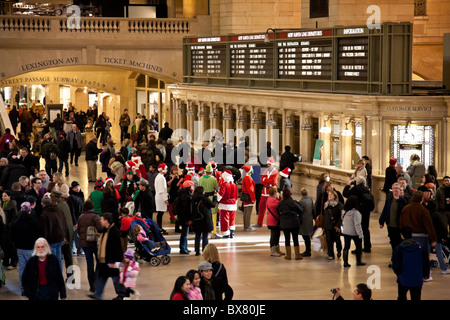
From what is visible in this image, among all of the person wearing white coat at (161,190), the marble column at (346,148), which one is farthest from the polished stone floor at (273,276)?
the marble column at (346,148)

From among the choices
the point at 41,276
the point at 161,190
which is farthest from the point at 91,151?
the point at 41,276

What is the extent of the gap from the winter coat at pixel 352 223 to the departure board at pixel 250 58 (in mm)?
11083

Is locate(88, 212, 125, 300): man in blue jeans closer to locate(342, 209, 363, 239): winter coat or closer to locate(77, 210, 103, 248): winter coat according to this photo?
locate(77, 210, 103, 248): winter coat

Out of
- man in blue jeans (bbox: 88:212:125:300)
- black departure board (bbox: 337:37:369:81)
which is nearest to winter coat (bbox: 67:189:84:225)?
man in blue jeans (bbox: 88:212:125:300)

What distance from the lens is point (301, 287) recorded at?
531 inches

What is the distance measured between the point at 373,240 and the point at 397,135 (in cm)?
331

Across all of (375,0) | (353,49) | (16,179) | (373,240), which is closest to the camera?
(373,240)

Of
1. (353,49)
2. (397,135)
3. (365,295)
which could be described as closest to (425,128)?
(397,135)

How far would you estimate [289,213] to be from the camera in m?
15.4

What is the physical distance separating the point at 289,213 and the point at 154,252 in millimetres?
2342

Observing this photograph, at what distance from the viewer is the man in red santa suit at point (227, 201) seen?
57.1 feet

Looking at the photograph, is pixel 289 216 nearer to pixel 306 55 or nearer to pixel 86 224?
pixel 86 224

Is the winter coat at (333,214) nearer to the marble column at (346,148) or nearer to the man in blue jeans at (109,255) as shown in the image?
the man in blue jeans at (109,255)

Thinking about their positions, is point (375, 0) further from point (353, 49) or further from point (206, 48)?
point (353, 49)
